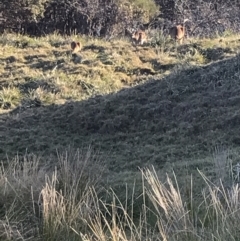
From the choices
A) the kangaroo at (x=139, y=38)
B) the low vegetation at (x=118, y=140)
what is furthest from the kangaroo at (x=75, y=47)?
the kangaroo at (x=139, y=38)

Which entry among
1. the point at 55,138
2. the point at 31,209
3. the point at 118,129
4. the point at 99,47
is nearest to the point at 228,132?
the point at 118,129

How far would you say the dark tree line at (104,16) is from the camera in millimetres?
20438

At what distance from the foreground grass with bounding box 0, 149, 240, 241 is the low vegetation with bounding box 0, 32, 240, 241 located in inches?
0.5

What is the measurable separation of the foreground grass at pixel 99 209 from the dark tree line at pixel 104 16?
14.5 metres

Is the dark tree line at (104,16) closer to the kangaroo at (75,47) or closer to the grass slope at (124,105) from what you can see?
the kangaroo at (75,47)

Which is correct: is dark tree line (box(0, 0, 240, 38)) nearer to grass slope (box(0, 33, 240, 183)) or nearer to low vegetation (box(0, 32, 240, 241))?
low vegetation (box(0, 32, 240, 241))

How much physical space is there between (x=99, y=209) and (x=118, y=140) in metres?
4.45

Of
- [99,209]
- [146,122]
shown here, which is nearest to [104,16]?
[146,122]

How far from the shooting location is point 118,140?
8891 mm

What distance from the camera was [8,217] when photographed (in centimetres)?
480

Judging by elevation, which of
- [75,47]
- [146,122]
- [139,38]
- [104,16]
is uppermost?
[104,16]

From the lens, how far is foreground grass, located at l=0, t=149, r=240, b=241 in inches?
150

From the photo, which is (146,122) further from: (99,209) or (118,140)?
(99,209)

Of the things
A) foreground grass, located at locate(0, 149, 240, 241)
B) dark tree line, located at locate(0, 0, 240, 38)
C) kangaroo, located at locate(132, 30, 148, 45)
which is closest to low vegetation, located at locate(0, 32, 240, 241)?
foreground grass, located at locate(0, 149, 240, 241)
